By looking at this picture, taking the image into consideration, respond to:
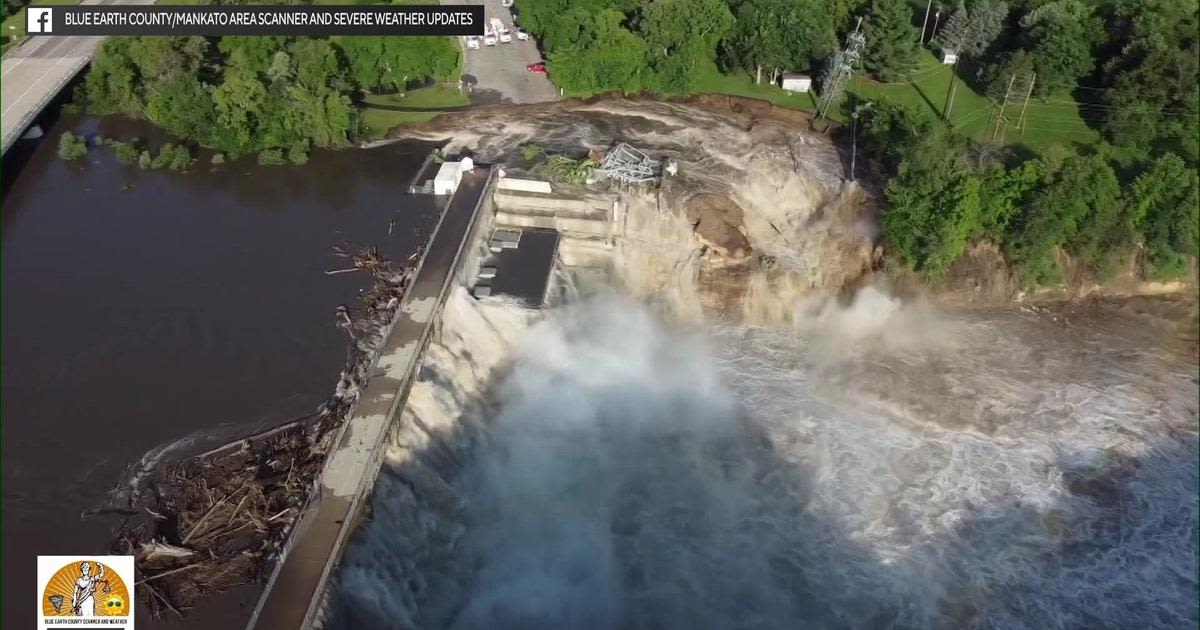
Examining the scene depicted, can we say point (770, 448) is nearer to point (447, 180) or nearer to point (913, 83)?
point (447, 180)

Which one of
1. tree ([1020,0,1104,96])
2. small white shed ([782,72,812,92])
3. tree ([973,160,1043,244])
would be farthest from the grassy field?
tree ([973,160,1043,244])

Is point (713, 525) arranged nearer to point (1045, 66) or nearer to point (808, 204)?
point (808, 204)

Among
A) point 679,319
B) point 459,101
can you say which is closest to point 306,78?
point 459,101

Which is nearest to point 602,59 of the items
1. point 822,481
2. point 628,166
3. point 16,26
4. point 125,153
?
point 628,166

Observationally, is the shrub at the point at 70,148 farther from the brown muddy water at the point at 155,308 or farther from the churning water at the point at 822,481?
the churning water at the point at 822,481

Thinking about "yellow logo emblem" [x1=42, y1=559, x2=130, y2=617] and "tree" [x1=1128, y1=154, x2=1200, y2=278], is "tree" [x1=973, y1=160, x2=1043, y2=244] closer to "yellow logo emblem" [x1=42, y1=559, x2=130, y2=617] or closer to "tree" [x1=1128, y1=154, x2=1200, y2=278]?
"tree" [x1=1128, y1=154, x2=1200, y2=278]

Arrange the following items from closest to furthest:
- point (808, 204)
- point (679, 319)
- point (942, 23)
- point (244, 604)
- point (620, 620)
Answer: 1. point (244, 604)
2. point (620, 620)
3. point (679, 319)
4. point (808, 204)
5. point (942, 23)
